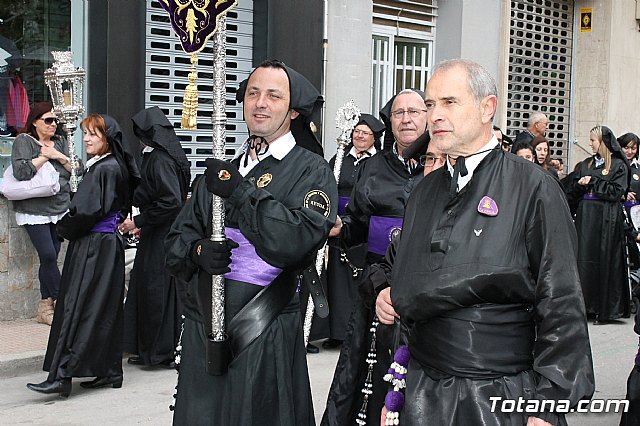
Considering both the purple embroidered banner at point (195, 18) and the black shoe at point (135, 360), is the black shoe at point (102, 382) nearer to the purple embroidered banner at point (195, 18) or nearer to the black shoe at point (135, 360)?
the black shoe at point (135, 360)

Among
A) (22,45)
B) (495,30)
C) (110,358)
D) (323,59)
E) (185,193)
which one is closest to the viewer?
(110,358)

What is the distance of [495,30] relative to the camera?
51.0ft

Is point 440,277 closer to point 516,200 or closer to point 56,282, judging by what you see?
point 516,200

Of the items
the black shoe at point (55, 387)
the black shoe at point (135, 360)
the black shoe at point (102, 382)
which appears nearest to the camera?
the black shoe at point (55, 387)

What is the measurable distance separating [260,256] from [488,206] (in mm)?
1183

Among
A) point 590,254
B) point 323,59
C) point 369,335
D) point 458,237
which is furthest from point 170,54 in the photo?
point 458,237

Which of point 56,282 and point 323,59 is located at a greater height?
point 323,59

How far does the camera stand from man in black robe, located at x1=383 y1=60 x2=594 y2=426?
9.98 ft

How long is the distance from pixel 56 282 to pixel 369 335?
4.51 meters

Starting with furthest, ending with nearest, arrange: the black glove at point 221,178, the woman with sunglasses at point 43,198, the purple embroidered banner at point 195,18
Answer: the woman with sunglasses at point 43,198 → the purple embroidered banner at point 195,18 → the black glove at point 221,178

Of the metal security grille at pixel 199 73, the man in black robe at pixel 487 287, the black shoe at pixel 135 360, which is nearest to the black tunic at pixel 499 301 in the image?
the man in black robe at pixel 487 287

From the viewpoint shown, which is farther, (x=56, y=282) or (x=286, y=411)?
(x=56, y=282)

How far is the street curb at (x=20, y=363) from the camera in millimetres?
7480

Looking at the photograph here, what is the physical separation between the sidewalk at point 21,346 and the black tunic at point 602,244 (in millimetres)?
6154
